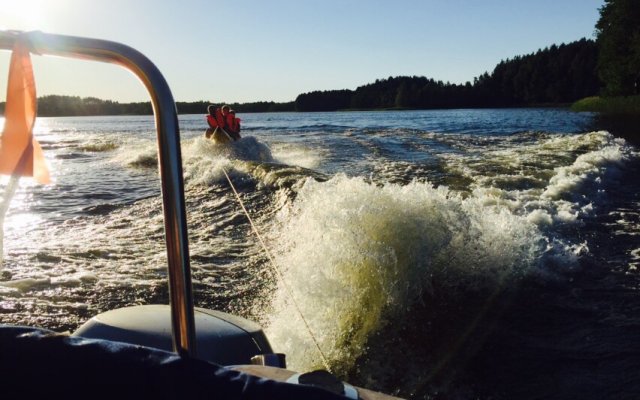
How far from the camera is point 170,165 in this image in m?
1.39

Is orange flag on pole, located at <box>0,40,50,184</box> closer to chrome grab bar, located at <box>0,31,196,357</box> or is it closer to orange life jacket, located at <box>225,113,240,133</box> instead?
chrome grab bar, located at <box>0,31,196,357</box>

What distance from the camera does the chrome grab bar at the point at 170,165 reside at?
4.49ft

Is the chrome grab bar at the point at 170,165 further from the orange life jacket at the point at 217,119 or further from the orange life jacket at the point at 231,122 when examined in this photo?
the orange life jacket at the point at 231,122

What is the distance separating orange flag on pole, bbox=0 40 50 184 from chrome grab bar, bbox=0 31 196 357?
135 mm

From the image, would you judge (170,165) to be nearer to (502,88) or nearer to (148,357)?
(148,357)

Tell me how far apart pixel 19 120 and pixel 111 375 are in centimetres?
61

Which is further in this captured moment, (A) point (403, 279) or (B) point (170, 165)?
(A) point (403, 279)

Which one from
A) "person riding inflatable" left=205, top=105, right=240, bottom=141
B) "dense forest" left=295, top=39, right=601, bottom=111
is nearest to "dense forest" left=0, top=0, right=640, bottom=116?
"dense forest" left=295, top=39, right=601, bottom=111

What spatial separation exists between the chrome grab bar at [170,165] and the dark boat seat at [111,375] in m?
0.19

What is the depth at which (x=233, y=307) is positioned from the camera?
4.73 meters

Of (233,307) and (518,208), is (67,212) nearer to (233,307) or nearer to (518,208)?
(233,307)

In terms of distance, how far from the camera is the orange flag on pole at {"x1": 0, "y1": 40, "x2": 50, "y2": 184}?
3.94ft

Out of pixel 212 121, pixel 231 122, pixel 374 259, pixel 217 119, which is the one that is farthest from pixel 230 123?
pixel 374 259

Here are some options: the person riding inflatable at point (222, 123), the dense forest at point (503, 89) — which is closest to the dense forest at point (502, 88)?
the dense forest at point (503, 89)
